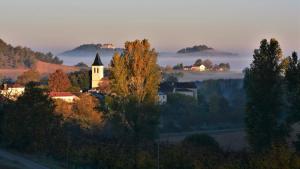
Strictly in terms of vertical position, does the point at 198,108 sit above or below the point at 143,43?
below

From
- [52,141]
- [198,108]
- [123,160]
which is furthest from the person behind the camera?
[198,108]

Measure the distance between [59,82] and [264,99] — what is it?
50.2m

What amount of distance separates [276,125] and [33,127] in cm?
1349

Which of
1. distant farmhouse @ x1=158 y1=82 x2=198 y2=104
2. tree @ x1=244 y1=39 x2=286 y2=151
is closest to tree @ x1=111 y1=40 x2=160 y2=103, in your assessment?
tree @ x1=244 y1=39 x2=286 y2=151

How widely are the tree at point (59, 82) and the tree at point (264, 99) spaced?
4693 cm

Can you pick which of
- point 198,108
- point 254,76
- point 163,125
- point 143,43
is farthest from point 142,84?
point 198,108

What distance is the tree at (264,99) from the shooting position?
1614 inches

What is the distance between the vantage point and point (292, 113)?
42.7 meters

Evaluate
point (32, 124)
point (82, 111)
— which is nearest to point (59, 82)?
point (82, 111)

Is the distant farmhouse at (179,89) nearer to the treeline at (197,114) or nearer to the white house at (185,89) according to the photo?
the white house at (185,89)

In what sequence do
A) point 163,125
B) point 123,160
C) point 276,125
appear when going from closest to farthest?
point 123,160, point 276,125, point 163,125

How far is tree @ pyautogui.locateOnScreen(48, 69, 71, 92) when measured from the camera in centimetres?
8709

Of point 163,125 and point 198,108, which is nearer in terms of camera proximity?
point 163,125

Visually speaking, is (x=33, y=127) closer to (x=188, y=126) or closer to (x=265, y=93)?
(x=265, y=93)
